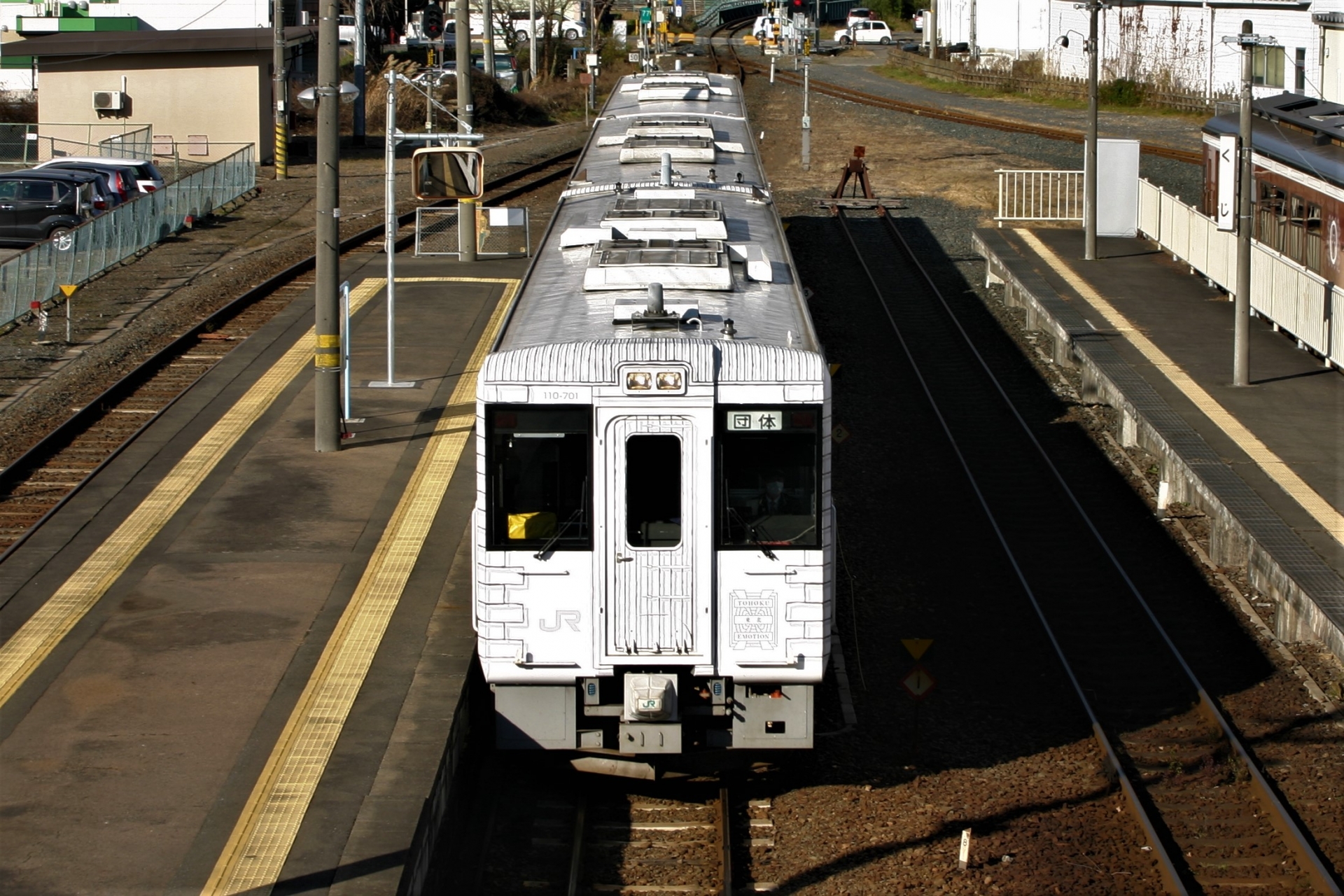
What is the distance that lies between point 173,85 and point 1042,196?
23.0 m

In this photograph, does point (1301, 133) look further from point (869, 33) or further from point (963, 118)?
point (869, 33)

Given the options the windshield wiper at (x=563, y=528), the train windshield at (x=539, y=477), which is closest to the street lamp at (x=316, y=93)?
the train windshield at (x=539, y=477)

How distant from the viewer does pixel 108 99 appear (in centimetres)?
4059

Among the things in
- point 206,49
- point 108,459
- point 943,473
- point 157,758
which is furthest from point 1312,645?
point 206,49

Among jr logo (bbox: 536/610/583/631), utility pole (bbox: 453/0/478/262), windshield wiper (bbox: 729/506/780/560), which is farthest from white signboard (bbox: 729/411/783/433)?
utility pole (bbox: 453/0/478/262)

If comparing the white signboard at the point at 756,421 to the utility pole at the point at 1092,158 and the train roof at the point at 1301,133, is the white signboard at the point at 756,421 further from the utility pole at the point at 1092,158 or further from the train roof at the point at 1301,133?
the utility pole at the point at 1092,158

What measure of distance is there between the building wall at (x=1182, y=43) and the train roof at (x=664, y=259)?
32.5 metres

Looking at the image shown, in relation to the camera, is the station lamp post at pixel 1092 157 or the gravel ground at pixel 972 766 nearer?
the gravel ground at pixel 972 766

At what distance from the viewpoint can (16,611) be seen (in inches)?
454

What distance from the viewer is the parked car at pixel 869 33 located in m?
80.9

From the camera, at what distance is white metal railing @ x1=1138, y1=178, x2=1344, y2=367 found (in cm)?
1944

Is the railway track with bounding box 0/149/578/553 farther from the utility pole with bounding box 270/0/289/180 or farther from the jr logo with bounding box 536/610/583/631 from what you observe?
the utility pole with bounding box 270/0/289/180

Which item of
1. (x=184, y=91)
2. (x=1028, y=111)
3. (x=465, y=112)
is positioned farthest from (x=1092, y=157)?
(x=184, y=91)

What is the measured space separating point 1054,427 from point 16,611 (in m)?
12.3
